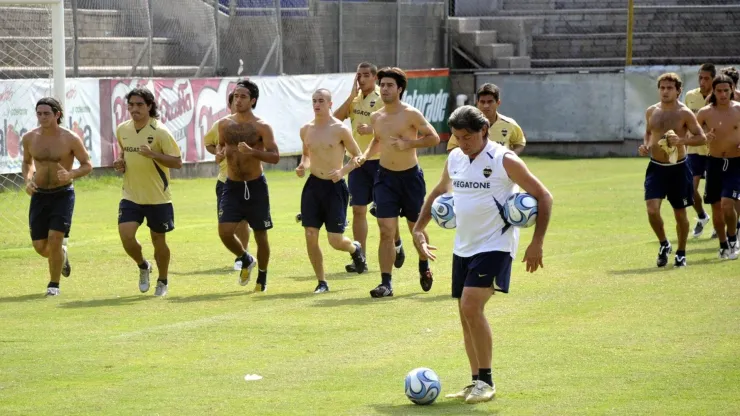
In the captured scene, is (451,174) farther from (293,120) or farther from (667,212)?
(293,120)

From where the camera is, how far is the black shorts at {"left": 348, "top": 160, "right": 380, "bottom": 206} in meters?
15.3

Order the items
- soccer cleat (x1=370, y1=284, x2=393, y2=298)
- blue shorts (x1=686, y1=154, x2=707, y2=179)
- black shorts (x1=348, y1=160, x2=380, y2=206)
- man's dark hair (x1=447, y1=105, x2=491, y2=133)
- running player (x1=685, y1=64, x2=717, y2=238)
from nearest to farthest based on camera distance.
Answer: man's dark hair (x1=447, y1=105, x2=491, y2=133), soccer cleat (x1=370, y1=284, x2=393, y2=298), black shorts (x1=348, y1=160, x2=380, y2=206), running player (x1=685, y1=64, x2=717, y2=238), blue shorts (x1=686, y1=154, x2=707, y2=179)

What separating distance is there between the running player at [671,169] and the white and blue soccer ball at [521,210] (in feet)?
23.5

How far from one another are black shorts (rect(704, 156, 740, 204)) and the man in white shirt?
25.9ft

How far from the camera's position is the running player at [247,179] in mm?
13438

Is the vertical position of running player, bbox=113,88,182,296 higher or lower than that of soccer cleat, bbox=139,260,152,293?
higher

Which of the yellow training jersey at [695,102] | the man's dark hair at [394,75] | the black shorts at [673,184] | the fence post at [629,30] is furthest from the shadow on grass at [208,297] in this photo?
the fence post at [629,30]

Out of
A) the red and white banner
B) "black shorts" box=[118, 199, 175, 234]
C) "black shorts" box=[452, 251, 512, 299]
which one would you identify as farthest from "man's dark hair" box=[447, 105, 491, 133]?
the red and white banner

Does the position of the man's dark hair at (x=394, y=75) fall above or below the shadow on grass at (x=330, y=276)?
above

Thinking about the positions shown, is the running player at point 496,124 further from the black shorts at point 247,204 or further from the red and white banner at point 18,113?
the red and white banner at point 18,113

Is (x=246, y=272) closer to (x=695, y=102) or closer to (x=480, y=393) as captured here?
(x=480, y=393)

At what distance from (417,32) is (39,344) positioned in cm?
2576

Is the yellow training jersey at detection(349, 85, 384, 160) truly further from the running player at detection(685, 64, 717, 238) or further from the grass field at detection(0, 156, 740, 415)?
the running player at detection(685, 64, 717, 238)

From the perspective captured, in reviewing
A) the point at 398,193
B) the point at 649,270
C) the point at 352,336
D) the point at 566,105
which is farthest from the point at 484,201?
the point at 566,105
